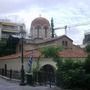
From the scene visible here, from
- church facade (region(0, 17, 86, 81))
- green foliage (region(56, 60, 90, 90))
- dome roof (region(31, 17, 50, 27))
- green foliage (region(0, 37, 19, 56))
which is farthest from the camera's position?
dome roof (region(31, 17, 50, 27))

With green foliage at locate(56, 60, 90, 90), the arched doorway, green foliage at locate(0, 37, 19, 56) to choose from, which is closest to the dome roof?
green foliage at locate(0, 37, 19, 56)

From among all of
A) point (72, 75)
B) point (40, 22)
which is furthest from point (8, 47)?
point (72, 75)

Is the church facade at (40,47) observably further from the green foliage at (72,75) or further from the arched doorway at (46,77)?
the green foliage at (72,75)

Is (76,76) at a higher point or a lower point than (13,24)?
lower

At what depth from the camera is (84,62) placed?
2458 cm

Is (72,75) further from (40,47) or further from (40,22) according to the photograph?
(40,22)

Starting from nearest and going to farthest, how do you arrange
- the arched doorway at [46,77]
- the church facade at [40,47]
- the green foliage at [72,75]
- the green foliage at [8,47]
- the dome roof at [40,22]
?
the green foliage at [72,75], the arched doorway at [46,77], the church facade at [40,47], the green foliage at [8,47], the dome roof at [40,22]

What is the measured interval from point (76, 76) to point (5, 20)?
285 ft

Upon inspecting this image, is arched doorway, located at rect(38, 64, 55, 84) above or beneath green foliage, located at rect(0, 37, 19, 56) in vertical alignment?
beneath

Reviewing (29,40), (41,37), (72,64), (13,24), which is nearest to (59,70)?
(72,64)

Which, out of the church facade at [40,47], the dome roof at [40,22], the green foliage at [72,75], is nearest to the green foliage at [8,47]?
the church facade at [40,47]

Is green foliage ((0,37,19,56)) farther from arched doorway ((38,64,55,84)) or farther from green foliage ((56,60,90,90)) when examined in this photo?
green foliage ((56,60,90,90))

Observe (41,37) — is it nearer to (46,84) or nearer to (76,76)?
(46,84)

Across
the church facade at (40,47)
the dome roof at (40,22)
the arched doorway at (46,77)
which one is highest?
the dome roof at (40,22)
